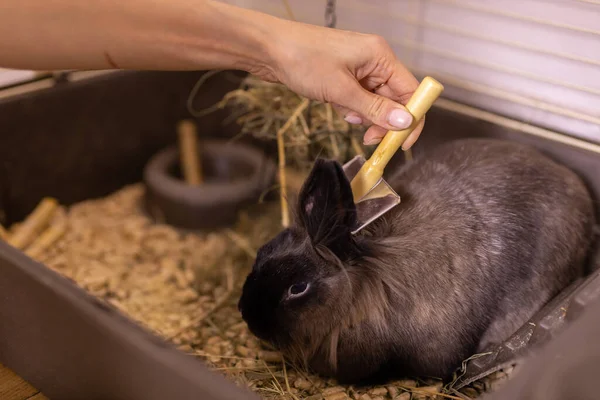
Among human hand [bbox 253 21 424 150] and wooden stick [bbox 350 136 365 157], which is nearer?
human hand [bbox 253 21 424 150]

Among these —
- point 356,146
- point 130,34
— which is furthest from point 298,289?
point 356,146

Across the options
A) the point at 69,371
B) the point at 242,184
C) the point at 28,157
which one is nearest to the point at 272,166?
the point at 242,184

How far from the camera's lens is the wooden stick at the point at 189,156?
6.89 ft

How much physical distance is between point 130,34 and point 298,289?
0.54m

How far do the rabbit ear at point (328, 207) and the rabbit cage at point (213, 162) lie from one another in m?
0.37

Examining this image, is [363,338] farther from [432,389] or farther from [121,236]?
[121,236]

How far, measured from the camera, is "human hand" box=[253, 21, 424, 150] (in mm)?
1118

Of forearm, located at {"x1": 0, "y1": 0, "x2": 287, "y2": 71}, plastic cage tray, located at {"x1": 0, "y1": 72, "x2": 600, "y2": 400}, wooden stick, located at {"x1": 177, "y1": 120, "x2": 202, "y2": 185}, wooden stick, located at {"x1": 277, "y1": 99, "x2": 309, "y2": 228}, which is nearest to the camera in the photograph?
plastic cage tray, located at {"x1": 0, "y1": 72, "x2": 600, "y2": 400}

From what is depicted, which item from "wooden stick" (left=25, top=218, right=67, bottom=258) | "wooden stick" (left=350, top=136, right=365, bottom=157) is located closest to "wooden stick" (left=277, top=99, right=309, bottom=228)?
"wooden stick" (left=350, top=136, right=365, bottom=157)

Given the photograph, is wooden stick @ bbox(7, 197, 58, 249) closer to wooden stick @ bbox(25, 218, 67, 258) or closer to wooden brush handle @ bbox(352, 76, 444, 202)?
wooden stick @ bbox(25, 218, 67, 258)

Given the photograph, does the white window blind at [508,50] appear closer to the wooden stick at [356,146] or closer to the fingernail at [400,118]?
the wooden stick at [356,146]

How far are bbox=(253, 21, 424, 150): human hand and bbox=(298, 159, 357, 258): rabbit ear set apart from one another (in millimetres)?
150

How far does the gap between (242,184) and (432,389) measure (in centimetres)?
92

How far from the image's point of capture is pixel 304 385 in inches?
51.9
